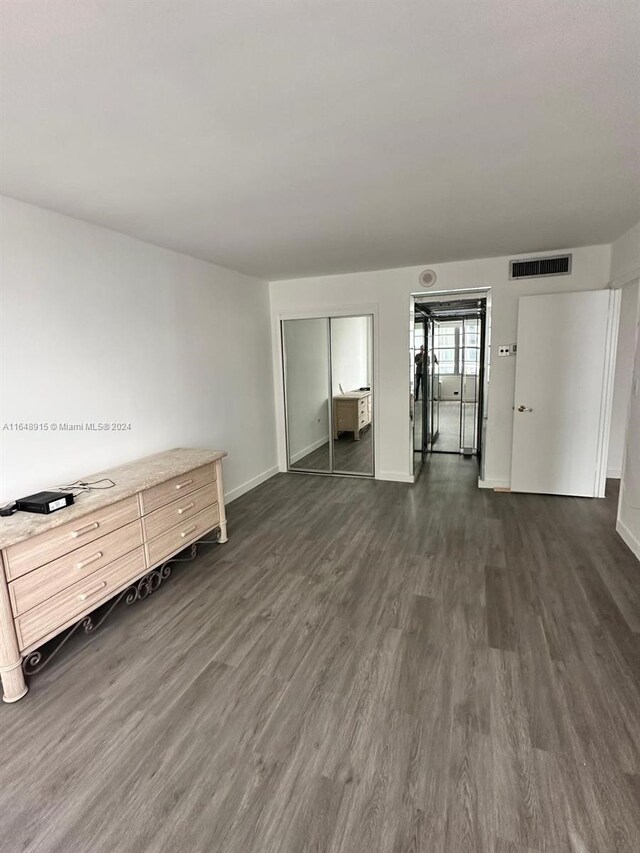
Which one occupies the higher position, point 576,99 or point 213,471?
point 576,99

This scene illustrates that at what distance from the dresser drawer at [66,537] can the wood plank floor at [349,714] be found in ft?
2.09

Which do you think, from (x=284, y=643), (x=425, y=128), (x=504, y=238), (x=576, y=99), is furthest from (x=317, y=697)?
(x=504, y=238)

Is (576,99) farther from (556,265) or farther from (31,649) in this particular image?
(31,649)

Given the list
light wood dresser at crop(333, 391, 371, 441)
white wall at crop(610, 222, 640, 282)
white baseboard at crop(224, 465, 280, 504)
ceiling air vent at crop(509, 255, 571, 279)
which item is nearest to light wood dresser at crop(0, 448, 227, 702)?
white baseboard at crop(224, 465, 280, 504)

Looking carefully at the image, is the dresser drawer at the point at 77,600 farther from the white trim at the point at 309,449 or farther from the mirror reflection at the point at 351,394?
the mirror reflection at the point at 351,394

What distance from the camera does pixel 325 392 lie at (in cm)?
571

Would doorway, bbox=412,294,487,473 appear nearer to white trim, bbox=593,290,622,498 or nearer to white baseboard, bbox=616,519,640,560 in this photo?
Answer: white trim, bbox=593,290,622,498

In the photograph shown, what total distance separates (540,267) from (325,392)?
289 centimetres

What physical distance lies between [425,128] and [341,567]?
2.73 meters

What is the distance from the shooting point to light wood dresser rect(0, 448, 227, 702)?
1.93 metres

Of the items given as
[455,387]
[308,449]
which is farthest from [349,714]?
[455,387]

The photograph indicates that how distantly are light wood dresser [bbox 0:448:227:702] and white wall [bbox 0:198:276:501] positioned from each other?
371mm

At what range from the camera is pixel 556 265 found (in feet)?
13.6

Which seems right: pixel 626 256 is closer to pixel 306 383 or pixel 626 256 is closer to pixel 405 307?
pixel 405 307
